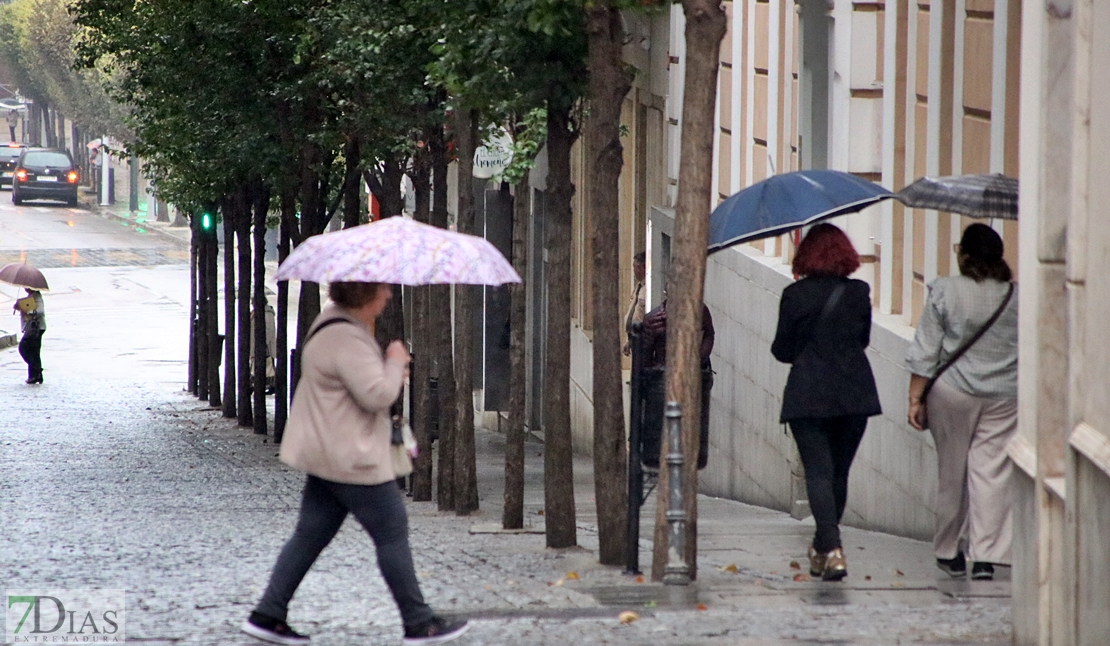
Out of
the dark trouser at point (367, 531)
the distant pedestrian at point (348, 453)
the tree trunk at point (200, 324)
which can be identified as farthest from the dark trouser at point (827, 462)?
the tree trunk at point (200, 324)

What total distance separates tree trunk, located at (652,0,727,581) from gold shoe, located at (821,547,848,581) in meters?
0.60

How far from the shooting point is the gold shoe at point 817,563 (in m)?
7.88

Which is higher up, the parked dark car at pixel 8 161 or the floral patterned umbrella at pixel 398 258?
the parked dark car at pixel 8 161

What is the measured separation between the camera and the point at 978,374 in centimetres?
773

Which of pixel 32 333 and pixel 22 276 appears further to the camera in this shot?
pixel 32 333

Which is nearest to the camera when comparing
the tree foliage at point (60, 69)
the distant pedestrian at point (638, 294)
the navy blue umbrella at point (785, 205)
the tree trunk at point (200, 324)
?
the navy blue umbrella at point (785, 205)

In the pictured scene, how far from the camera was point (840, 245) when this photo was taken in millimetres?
7973

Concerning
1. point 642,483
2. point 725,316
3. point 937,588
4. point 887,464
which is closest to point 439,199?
point 725,316

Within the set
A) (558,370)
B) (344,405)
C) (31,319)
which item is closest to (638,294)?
(558,370)

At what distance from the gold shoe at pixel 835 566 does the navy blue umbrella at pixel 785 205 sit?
1409 millimetres

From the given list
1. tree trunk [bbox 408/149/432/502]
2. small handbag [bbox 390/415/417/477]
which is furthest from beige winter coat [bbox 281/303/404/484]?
tree trunk [bbox 408/149/432/502]

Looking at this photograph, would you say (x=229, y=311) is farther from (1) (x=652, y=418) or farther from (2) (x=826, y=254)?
(2) (x=826, y=254)

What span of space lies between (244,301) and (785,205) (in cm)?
1713

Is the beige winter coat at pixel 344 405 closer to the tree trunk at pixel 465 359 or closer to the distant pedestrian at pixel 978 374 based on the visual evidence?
the distant pedestrian at pixel 978 374
